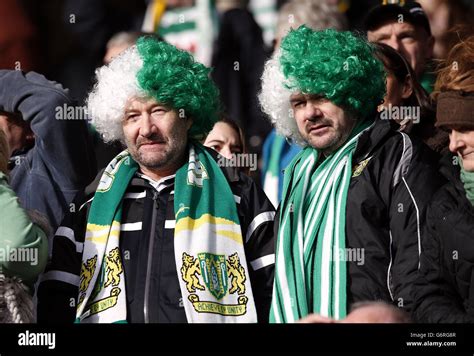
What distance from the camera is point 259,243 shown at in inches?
231

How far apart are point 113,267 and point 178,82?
3.02 feet

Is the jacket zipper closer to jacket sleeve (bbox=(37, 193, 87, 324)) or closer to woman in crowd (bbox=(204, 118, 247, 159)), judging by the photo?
jacket sleeve (bbox=(37, 193, 87, 324))

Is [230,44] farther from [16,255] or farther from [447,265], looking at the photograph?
[447,265]

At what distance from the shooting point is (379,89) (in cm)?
598

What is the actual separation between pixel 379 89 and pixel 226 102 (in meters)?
2.32

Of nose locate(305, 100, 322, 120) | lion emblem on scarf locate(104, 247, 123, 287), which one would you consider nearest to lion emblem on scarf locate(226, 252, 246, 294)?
lion emblem on scarf locate(104, 247, 123, 287)

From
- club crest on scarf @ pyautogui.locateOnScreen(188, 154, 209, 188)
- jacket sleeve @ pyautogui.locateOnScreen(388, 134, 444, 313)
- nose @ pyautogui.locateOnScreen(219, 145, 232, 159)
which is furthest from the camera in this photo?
nose @ pyautogui.locateOnScreen(219, 145, 232, 159)

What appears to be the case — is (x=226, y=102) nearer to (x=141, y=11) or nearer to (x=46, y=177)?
(x=141, y=11)

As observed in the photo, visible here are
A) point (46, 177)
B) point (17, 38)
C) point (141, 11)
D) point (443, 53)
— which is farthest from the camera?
point (141, 11)

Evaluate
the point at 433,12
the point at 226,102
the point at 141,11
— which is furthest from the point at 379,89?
the point at 141,11

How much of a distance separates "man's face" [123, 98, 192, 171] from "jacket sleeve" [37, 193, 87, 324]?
1.33 ft

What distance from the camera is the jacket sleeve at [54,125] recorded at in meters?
6.25

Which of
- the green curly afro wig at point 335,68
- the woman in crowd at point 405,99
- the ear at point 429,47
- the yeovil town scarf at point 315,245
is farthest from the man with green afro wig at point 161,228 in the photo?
the ear at point 429,47

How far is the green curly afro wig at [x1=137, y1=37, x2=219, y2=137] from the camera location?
6031mm
